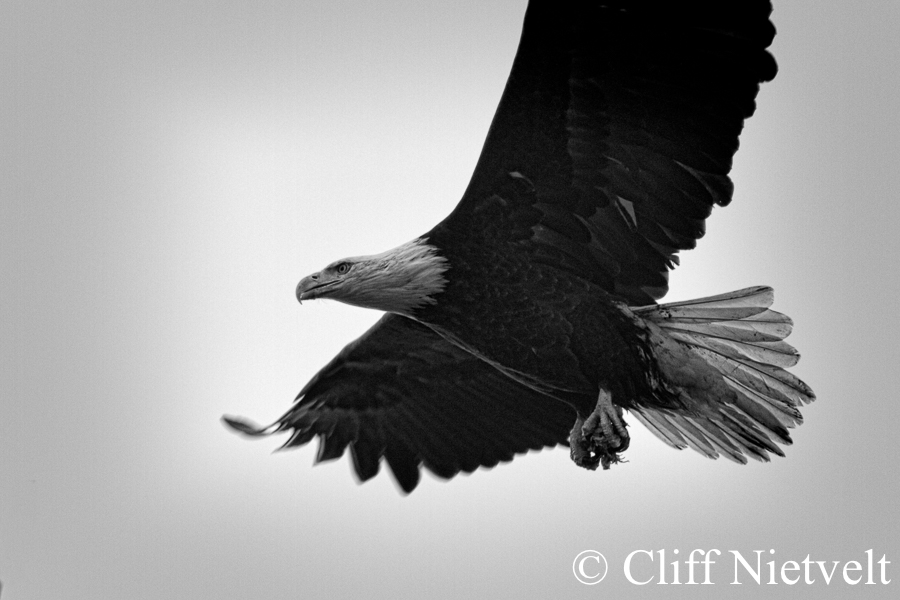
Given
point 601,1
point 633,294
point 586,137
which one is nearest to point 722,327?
point 633,294

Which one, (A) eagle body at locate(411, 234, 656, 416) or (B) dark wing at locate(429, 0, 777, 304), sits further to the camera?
(A) eagle body at locate(411, 234, 656, 416)

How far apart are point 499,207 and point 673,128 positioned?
1.00m

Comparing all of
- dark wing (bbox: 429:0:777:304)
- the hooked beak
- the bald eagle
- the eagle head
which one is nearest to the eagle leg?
the bald eagle

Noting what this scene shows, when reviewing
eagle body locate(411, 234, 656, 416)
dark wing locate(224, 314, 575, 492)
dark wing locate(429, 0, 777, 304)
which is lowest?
dark wing locate(224, 314, 575, 492)

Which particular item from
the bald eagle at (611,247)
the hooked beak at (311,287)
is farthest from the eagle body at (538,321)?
the hooked beak at (311,287)

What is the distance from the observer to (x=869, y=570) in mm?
9258

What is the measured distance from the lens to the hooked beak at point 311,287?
6973 mm

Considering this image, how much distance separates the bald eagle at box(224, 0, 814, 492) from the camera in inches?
243

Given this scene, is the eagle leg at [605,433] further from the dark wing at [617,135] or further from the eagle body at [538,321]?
the dark wing at [617,135]

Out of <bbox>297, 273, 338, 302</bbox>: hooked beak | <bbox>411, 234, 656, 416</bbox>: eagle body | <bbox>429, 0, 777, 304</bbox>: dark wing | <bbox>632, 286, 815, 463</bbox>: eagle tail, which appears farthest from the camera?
<bbox>297, 273, 338, 302</bbox>: hooked beak

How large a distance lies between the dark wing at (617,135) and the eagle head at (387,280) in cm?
17

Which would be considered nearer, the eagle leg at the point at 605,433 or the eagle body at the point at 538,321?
the eagle body at the point at 538,321

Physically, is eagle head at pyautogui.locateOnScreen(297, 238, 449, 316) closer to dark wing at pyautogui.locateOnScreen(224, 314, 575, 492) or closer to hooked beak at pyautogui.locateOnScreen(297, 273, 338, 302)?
hooked beak at pyautogui.locateOnScreen(297, 273, 338, 302)

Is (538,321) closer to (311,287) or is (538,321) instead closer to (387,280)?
(387,280)
